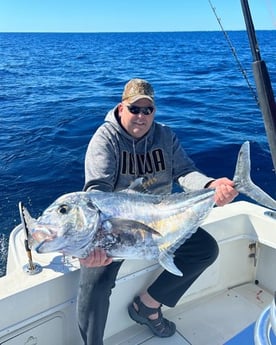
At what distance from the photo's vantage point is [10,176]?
5.95 meters

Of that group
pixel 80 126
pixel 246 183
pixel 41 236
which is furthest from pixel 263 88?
pixel 80 126

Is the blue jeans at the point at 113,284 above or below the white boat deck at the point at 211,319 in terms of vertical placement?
above

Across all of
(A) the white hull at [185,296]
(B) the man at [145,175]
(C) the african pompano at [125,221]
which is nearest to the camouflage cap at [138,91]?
(B) the man at [145,175]

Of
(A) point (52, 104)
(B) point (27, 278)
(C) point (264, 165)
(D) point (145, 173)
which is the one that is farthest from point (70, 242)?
(A) point (52, 104)

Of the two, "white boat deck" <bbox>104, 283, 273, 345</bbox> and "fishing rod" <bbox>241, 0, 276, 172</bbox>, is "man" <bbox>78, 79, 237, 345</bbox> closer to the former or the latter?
"white boat deck" <bbox>104, 283, 273, 345</bbox>

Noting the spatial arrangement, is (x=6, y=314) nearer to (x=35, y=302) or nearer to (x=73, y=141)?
(x=35, y=302)

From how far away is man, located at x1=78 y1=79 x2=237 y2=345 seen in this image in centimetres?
226

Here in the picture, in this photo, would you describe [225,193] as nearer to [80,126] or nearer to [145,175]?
[145,175]

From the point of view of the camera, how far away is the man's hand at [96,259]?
1916mm

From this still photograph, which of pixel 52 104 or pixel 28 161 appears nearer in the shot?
pixel 28 161

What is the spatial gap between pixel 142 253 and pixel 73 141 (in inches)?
234

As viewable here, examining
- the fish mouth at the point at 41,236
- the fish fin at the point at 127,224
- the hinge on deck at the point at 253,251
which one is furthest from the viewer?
the hinge on deck at the point at 253,251

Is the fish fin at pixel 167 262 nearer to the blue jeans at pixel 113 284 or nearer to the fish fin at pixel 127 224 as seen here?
the fish fin at pixel 127 224

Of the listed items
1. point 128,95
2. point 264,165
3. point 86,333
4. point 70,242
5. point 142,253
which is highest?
point 128,95
